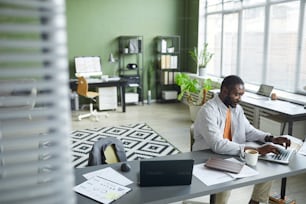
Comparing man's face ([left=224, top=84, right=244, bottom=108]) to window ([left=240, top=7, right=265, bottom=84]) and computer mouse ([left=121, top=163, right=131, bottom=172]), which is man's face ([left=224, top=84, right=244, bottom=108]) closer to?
computer mouse ([left=121, top=163, right=131, bottom=172])

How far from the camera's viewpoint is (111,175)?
192cm

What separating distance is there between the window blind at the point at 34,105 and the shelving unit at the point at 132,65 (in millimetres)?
6643

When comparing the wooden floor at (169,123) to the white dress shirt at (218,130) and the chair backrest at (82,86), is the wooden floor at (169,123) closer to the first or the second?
the chair backrest at (82,86)

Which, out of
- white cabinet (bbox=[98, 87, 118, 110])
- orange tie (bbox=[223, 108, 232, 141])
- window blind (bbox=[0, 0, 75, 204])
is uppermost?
window blind (bbox=[0, 0, 75, 204])

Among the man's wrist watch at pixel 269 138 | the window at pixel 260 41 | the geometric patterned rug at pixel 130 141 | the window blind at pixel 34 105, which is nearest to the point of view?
the window blind at pixel 34 105

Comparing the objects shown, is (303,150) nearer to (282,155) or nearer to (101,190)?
(282,155)

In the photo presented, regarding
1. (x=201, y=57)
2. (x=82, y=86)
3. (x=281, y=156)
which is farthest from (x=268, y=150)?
(x=201, y=57)

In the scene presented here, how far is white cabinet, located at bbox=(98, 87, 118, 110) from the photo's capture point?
260 inches

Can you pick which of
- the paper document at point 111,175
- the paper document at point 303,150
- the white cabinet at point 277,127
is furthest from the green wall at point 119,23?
the paper document at point 303,150

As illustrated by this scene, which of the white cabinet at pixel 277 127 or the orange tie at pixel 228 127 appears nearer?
the orange tie at pixel 228 127

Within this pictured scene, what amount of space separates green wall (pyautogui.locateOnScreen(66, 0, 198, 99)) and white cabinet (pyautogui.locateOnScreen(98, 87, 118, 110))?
681 millimetres

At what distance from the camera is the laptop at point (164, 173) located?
5.70ft

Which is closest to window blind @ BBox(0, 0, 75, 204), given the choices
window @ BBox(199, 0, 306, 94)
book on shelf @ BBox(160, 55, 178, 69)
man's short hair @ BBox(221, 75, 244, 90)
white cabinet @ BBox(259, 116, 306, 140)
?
man's short hair @ BBox(221, 75, 244, 90)

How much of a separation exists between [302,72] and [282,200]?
255 cm
